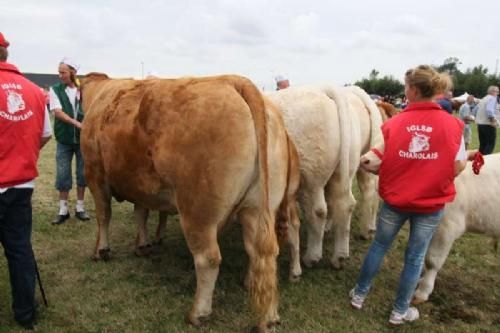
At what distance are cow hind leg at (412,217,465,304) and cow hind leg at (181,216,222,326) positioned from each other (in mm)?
1773

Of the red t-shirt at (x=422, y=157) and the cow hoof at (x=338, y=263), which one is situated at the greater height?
the red t-shirt at (x=422, y=157)

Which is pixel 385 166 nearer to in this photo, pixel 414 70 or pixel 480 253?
pixel 414 70

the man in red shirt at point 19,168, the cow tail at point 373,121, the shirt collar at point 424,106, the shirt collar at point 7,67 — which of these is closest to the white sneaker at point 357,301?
the shirt collar at point 424,106

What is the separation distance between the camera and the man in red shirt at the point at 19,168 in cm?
289

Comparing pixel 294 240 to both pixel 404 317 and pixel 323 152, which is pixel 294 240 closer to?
pixel 323 152

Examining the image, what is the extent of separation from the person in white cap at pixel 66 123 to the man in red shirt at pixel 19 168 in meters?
2.36

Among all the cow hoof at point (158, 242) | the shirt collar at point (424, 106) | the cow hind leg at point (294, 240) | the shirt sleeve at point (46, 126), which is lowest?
the cow hoof at point (158, 242)

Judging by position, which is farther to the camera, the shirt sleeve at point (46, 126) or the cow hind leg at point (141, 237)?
the cow hind leg at point (141, 237)

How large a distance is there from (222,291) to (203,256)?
0.85 m

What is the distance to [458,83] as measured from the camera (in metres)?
67.2

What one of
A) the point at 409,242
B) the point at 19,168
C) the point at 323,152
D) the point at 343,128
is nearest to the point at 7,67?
the point at 19,168

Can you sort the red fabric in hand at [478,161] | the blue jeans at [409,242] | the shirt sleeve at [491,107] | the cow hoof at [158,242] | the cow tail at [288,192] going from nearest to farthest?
the blue jeans at [409,242] < the red fabric in hand at [478,161] < the cow tail at [288,192] < the cow hoof at [158,242] < the shirt sleeve at [491,107]

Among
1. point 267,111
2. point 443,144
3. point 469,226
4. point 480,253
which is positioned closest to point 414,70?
point 443,144

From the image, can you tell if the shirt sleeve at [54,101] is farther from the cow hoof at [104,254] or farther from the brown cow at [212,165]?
the brown cow at [212,165]
